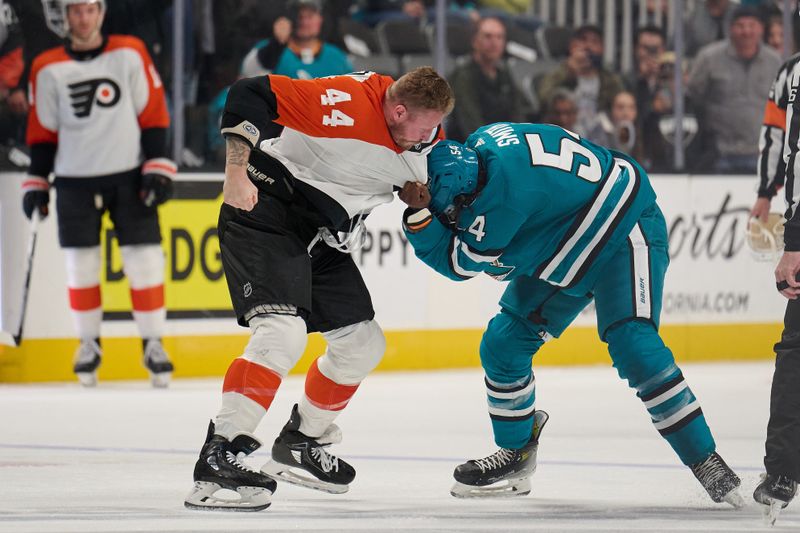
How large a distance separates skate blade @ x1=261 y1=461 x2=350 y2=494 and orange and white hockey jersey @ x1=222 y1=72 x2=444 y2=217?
0.82m

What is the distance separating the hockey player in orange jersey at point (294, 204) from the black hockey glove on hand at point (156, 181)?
3.46 m

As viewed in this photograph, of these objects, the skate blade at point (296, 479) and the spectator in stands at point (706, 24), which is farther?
the spectator in stands at point (706, 24)

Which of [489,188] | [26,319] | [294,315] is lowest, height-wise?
[26,319]

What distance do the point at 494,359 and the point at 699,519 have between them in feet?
2.67

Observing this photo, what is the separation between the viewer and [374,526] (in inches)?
155

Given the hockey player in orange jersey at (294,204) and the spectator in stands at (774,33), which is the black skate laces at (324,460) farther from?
the spectator in stands at (774,33)

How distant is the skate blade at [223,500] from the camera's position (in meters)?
4.12

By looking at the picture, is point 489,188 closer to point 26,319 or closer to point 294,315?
point 294,315

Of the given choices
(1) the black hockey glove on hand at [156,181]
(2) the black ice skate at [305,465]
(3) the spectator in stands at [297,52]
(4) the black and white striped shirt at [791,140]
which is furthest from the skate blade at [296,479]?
(3) the spectator in stands at [297,52]

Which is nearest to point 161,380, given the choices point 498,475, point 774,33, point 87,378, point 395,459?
point 87,378

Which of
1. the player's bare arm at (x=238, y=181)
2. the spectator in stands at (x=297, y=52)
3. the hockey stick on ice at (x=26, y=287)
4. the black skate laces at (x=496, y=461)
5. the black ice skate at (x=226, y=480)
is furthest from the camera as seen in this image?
the spectator in stands at (x=297, y=52)

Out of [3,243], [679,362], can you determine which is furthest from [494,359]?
[679,362]

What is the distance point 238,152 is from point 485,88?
220 inches

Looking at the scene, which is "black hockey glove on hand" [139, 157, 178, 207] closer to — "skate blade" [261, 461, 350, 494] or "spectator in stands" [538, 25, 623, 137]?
"spectator in stands" [538, 25, 623, 137]
